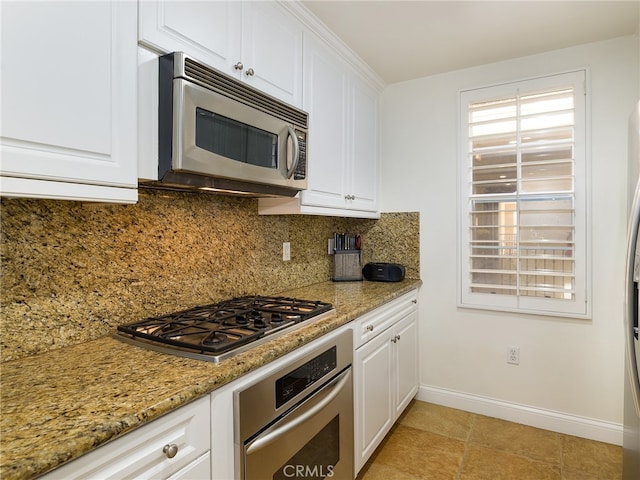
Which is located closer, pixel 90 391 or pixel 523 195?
pixel 90 391

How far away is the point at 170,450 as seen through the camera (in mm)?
895

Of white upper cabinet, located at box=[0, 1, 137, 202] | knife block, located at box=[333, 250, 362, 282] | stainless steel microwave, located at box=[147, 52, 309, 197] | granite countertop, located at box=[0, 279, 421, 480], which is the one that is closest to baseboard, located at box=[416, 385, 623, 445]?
knife block, located at box=[333, 250, 362, 282]

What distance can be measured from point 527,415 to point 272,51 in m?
2.65

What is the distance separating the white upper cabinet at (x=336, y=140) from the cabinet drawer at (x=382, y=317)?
62cm

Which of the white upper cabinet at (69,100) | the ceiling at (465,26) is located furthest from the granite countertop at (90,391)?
the ceiling at (465,26)

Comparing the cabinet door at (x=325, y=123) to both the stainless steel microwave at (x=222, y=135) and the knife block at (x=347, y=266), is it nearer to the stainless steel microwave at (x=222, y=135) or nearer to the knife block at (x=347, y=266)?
the stainless steel microwave at (x=222, y=135)

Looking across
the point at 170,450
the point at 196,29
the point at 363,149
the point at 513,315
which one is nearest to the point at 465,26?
the point at 363,149

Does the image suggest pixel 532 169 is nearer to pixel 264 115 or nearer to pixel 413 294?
pixel 413 294

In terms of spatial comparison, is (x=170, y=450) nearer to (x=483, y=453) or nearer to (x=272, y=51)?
(x=272, y=51)

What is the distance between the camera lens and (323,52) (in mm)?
2123

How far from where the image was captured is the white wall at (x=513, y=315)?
2219 millimetres

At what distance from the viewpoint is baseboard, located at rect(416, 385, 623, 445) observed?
228 centimetres

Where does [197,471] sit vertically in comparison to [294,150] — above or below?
below

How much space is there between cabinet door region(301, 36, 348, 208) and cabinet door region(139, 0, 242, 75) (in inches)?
21.8
